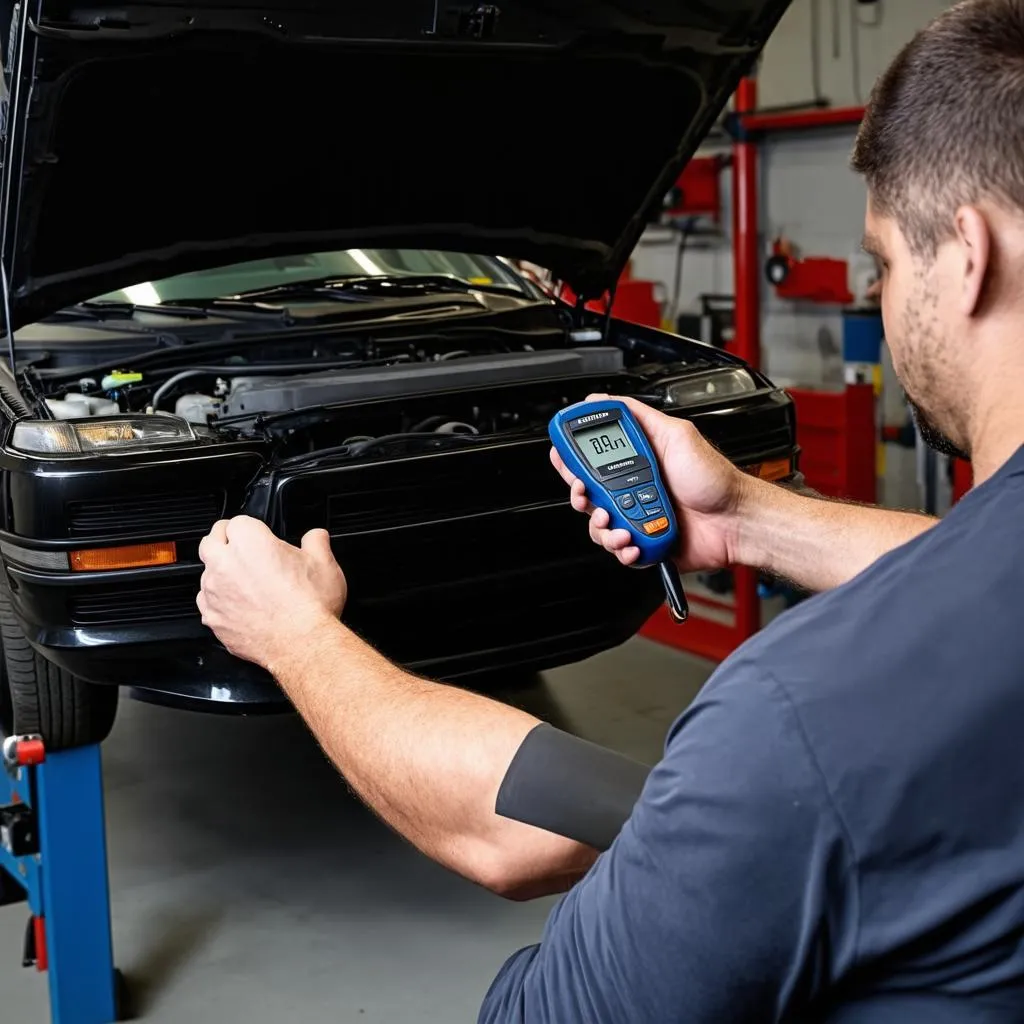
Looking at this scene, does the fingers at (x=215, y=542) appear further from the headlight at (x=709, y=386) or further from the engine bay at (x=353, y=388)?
the headlight at (x=709, y=386)

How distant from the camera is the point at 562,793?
43.7 inches

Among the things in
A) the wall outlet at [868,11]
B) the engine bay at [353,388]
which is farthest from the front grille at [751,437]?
the wall outlet at [868,11]

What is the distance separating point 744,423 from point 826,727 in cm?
218

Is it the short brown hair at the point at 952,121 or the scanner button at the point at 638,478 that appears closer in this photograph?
the short brown hair at the point at 952,121

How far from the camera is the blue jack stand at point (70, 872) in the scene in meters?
2.49

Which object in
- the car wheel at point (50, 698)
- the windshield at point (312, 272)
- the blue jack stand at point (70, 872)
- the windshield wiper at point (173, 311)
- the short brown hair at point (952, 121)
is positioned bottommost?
the blue jack stand at point (70, 872)

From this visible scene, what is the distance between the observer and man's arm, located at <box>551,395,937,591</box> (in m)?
1.66

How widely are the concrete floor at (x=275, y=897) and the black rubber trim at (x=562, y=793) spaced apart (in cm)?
156

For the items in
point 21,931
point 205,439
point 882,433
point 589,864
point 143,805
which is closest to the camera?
point 589,864

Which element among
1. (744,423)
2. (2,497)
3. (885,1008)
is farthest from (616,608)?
(885,1008)

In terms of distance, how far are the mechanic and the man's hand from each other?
0.37 meters

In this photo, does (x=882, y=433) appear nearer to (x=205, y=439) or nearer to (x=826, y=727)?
(x=205, y=439)

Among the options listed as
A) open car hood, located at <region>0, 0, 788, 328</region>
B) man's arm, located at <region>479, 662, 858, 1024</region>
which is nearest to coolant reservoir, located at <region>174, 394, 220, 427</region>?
open car hood, located at <region>0, 0, 788, 328</region>

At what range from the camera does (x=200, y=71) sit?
8.25ft
